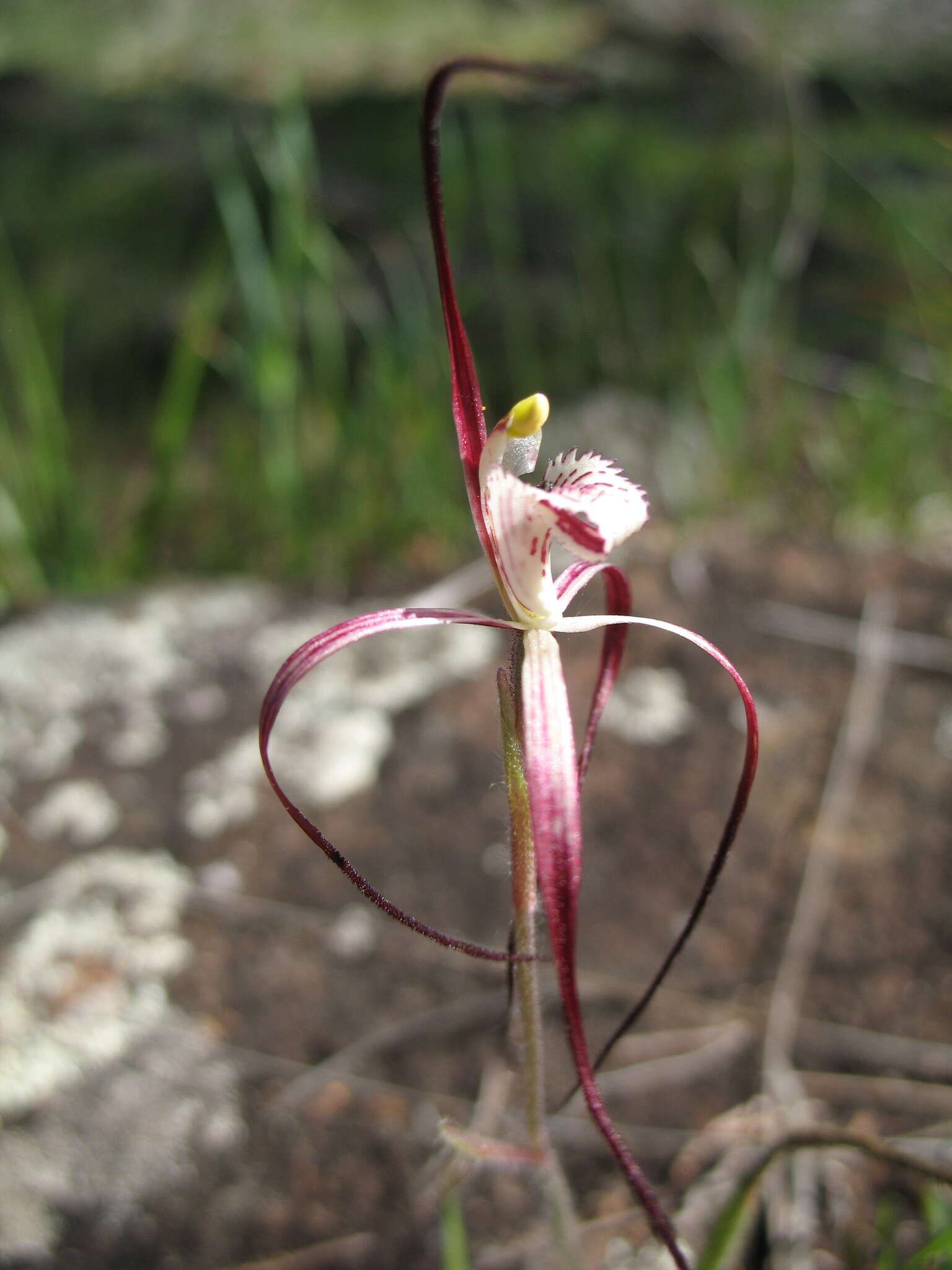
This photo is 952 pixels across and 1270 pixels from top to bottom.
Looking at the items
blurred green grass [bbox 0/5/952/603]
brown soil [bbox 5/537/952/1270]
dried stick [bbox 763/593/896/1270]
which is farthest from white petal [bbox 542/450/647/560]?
blurred green grass [bbox 0/5/952/603]

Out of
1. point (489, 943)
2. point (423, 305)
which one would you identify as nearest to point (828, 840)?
point (489, 943)

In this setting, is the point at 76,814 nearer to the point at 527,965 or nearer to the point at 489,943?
the point at 489,943

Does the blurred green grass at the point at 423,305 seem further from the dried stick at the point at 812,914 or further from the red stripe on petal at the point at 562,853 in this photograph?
the red stripe on petal at the point at 562,853

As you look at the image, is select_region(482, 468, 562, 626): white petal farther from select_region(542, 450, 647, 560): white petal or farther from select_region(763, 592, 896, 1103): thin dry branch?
select_region(763, 592, 896, 1103): thin dry branch

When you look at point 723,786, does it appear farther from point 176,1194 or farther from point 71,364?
point 71,364

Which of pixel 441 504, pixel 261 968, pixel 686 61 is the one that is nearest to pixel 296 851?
pixel 261 968

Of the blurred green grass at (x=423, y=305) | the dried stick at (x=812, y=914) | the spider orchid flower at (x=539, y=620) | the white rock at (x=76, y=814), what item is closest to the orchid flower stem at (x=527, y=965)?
the spider orchid flower at (x=539, y=620)

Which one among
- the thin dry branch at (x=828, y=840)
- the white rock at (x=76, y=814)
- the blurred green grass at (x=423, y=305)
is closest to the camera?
the thin dry branch at (x=828, y=840)
